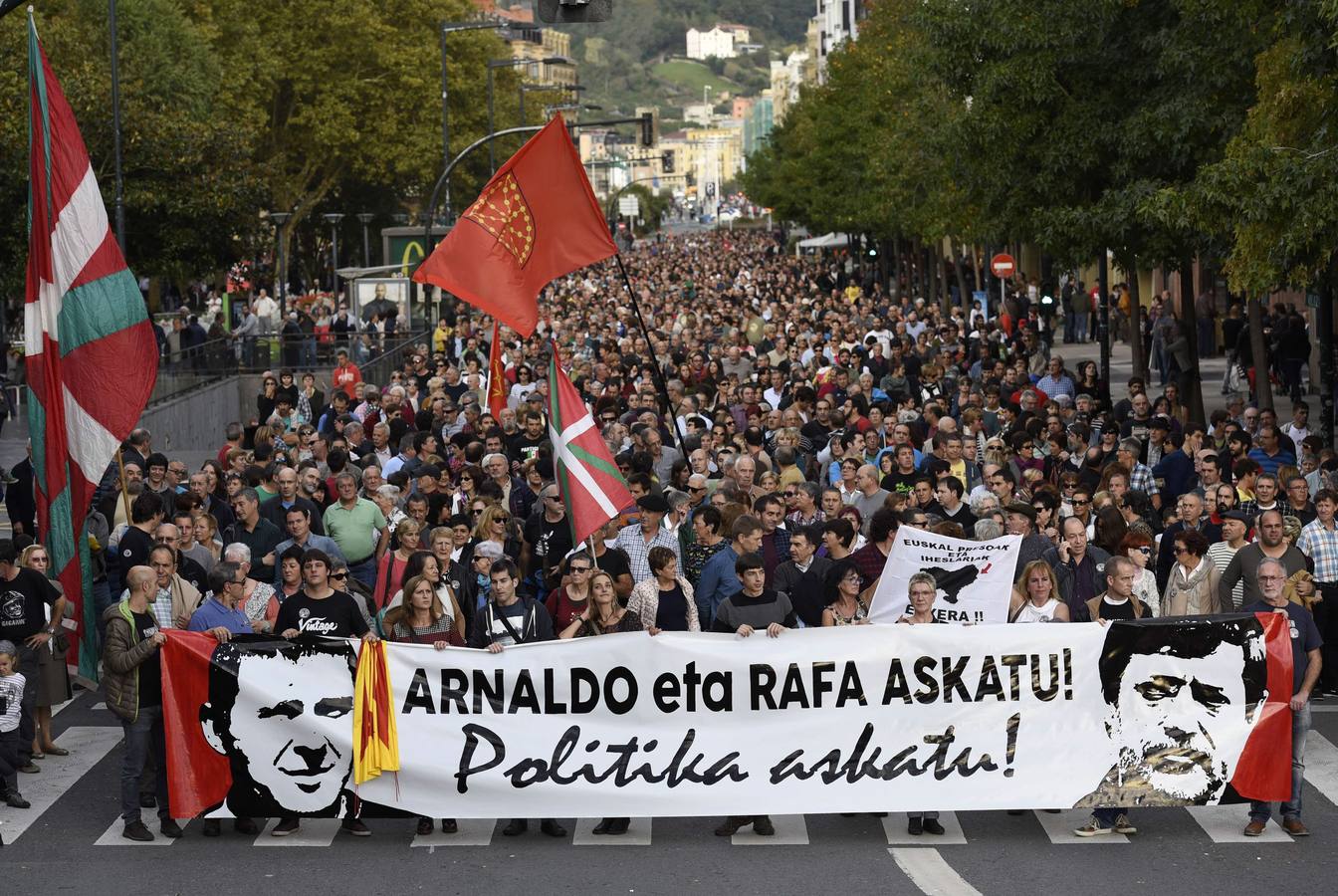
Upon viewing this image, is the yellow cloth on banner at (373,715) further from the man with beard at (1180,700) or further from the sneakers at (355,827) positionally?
the man with beard at (1180,700)

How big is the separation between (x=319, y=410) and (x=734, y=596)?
13.9 m

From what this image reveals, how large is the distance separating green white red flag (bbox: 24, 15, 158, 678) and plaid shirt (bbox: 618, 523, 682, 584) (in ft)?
10.1

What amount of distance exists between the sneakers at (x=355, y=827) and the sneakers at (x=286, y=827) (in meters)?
0.23

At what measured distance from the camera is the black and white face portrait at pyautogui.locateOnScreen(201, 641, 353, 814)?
10.1 m

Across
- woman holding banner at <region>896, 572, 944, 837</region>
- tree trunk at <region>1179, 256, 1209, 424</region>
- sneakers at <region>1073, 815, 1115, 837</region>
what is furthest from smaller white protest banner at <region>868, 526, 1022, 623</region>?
tree trunk at <region>1179, 256, 1209, 424</region>

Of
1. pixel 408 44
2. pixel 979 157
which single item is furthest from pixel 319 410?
pixel 408 44

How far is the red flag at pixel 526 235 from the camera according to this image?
1392 cm

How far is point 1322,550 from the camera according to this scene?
12.8 meters

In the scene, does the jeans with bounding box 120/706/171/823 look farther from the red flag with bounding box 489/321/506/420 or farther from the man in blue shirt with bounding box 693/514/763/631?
the red flag with bounding box 489/321/506/420

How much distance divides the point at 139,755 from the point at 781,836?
324 centimetres

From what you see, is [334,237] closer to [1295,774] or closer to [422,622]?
[422,622]

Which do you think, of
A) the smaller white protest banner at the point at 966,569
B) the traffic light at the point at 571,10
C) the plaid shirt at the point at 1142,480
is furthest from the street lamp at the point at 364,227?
the smaller white protest banner at the point at 966,569

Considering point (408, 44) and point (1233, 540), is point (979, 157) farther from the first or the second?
point (408, 44)

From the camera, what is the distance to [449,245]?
13977 mm
